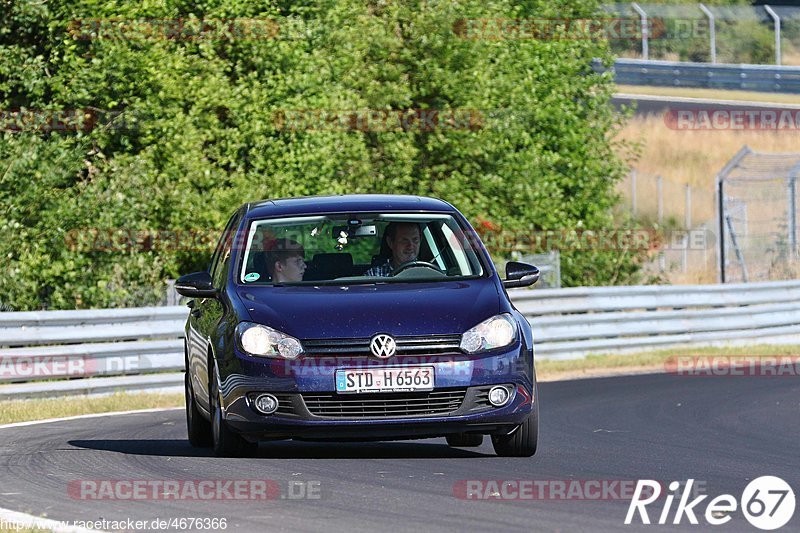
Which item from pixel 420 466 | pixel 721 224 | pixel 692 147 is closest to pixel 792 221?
pixel 721 224

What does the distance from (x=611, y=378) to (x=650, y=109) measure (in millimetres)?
33906

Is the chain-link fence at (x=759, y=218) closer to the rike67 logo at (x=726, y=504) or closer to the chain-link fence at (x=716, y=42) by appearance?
the chain-link fence at (x=716, y=42)

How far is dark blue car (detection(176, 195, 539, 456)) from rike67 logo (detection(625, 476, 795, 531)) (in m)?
1.16

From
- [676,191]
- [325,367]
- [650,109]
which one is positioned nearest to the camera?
[325,367]

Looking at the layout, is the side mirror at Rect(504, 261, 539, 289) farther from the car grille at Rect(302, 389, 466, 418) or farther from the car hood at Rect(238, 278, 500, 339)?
the car grille at Rect(302, 389, 466, 418)

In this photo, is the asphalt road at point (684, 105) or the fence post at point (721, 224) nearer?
the fence post at point (721, 224)

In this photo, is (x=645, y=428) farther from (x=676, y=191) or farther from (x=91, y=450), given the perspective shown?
(x=676, y=191)

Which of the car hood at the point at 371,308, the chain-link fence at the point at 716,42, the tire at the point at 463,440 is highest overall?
the chain-link fence at the point at 716,42

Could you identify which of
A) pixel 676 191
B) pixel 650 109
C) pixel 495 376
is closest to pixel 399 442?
pixel 495 376

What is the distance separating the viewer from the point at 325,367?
9.06m

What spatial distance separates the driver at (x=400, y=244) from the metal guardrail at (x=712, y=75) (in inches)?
1606

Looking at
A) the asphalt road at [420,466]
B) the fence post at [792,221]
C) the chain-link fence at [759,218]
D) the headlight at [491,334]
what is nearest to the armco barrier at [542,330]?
the asphalt road at [420,466]

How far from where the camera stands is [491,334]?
30.3 feet

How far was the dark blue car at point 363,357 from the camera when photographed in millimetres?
9070
